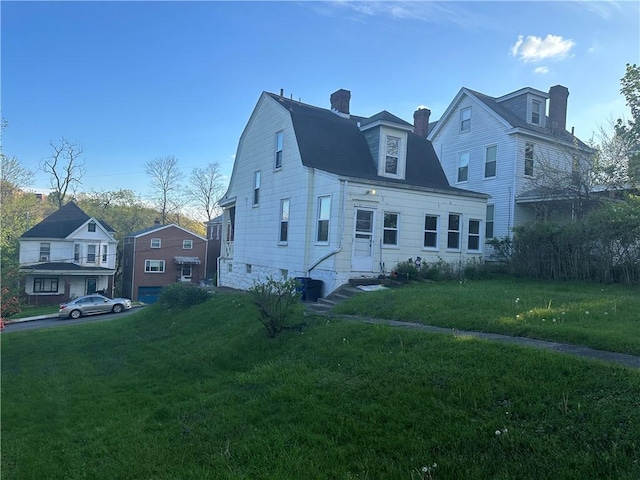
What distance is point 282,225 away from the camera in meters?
17.2

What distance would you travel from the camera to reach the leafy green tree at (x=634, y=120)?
14697 millimetres

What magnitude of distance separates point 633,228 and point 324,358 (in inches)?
408

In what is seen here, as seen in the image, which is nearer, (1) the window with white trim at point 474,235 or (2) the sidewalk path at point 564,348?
(2) the sidewalk path at point 564,348

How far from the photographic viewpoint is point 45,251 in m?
38.0

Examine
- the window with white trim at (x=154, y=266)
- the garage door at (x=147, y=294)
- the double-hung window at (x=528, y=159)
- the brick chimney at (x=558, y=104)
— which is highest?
the brick chimney at (x=558, y=104)

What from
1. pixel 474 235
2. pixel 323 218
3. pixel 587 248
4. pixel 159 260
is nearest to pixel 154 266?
pixel 159 260

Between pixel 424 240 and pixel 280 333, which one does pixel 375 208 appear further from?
pixel 280 333

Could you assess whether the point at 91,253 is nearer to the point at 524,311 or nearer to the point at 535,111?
the point at 535,111

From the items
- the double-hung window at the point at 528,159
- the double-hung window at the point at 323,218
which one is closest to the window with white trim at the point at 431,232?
the double-hung window at the point at 323,218

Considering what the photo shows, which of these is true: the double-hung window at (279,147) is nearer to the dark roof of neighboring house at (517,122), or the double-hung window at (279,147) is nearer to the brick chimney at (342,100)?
the brick chimney at (342,100)

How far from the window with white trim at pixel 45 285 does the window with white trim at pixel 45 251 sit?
1721mm

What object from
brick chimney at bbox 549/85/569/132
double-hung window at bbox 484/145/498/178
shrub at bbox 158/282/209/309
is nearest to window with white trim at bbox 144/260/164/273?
shrub at bbox 158/282/209/309

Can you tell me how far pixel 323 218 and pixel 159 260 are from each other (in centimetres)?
3273

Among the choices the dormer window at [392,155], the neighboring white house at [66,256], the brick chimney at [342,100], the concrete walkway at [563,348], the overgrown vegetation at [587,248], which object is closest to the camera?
the concrete walkway at [563,348]
